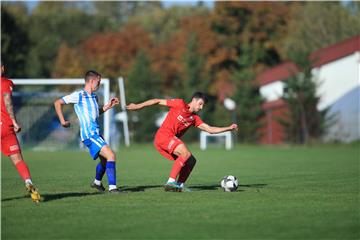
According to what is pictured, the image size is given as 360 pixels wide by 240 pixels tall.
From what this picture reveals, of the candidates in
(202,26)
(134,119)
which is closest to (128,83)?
(134,119)

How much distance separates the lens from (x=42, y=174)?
59.8 ft

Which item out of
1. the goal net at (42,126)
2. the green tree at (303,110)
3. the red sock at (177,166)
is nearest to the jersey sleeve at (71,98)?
the red sock at (177,166)

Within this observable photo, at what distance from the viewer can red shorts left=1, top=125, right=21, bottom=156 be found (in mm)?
11289

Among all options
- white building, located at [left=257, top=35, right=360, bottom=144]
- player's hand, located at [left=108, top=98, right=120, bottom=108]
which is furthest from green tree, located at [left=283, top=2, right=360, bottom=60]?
player's hand, located at [left=108, top=98, right=120, bottom=108]

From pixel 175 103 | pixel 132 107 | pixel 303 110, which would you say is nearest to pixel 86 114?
pixel 132 107

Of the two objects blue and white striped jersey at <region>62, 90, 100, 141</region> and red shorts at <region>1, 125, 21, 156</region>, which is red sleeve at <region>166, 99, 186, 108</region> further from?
red shorts at <region>1, 125, 21, 156</region>

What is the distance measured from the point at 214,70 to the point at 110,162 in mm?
52269

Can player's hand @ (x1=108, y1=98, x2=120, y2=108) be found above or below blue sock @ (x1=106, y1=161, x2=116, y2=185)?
above

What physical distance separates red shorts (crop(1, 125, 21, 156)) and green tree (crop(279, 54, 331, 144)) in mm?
32551

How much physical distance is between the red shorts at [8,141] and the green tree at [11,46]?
152 ft

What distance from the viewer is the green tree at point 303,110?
42.9 meters

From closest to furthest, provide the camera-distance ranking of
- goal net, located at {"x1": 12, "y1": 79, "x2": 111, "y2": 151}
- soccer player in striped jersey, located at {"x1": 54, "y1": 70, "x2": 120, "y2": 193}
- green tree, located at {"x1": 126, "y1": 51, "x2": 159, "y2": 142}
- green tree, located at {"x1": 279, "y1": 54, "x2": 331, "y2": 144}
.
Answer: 1. soccer player in striped jersey, located at {"x1": 54, "y1": 70, "x2": 120, "y2": 193}
2. goal net, located at {"x1": 12, "y1": 79, "x2": 111, "y2": 151}
3. green tree, located at {"x1": 279, "y1": 54, "x2": 331, "y2": 144}
4. green tree, located at {"x1": 126, "y1": 51, "x2": 159, "y2": 142}

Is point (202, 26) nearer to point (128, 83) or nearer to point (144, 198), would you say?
point (128, 83)

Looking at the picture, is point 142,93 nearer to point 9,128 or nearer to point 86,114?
point 86,114
